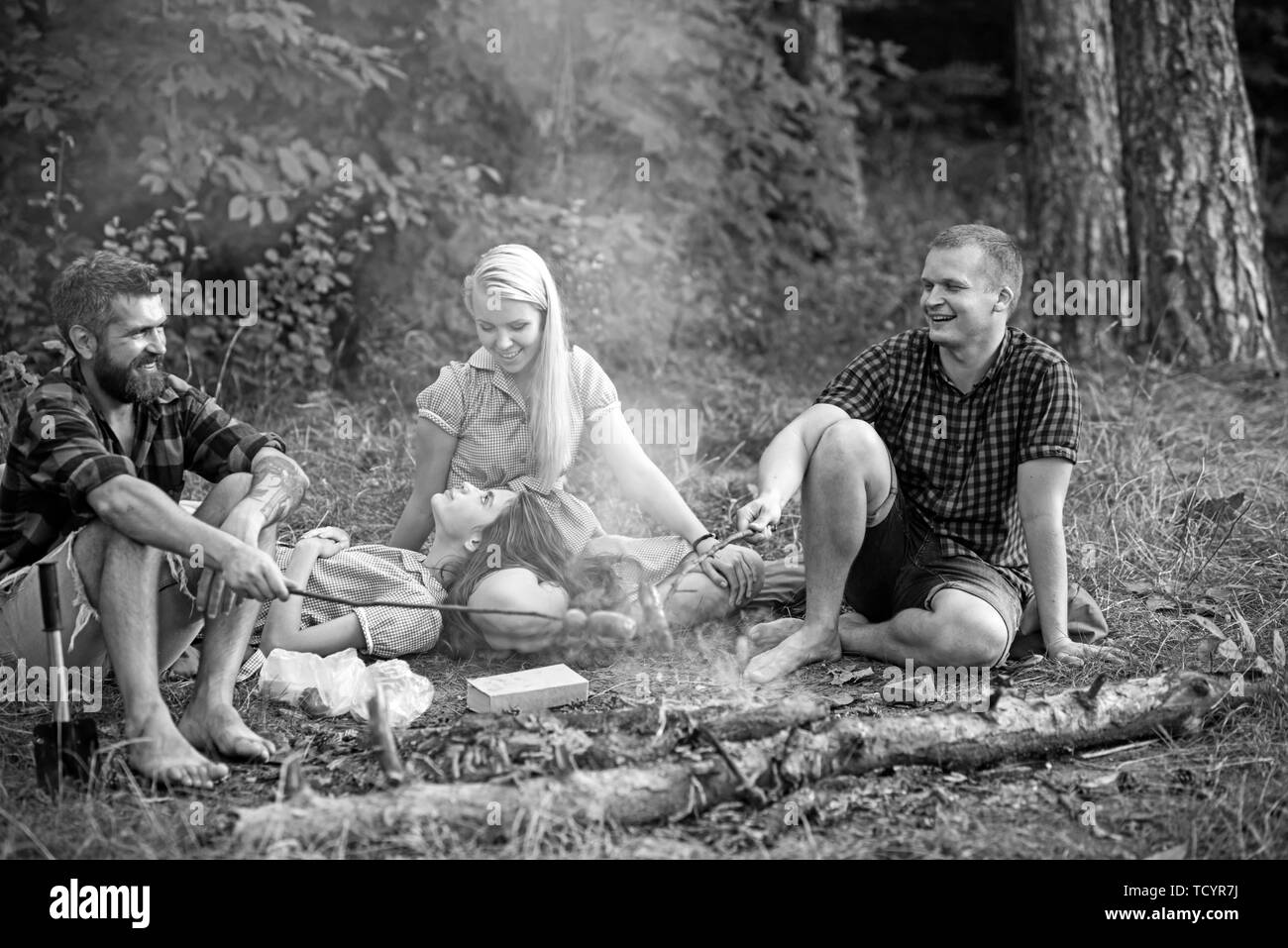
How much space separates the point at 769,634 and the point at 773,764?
3.76ft

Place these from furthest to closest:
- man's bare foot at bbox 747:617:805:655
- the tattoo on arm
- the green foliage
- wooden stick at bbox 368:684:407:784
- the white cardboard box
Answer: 1. the green foliage
2. man's bare foot at bbox 747:617:805:655
3. the white cardboard box
4. the tattoo on arm
5. wooden stick at bbox 368:684:407:784

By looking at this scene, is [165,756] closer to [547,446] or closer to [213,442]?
[213,442]

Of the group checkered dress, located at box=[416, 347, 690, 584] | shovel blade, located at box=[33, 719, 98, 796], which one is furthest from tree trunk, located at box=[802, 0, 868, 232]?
shovel blade, located at box=[33, 719, 98, 796]

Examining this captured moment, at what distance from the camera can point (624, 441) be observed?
4129 mm

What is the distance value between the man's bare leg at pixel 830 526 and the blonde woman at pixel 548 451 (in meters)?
0.31

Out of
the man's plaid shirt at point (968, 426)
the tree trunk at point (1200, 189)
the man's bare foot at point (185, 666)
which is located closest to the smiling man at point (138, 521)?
the man's bare foot at point (185, 666)

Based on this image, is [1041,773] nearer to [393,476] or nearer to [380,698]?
[380,698]

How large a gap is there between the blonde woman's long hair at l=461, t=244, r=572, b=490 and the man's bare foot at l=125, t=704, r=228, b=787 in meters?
1.43

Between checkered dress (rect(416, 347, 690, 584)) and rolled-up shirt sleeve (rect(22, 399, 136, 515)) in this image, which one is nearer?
rolled-up shirt sleeve (rect(22, 399, 136, 515))

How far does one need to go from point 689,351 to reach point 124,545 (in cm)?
487

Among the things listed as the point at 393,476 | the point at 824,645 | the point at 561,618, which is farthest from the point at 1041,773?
the point at 393,476

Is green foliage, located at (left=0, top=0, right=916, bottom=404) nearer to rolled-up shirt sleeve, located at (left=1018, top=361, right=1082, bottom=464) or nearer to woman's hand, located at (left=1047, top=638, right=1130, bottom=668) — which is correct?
rolled-up shirt sleeve, located at (left=1018, top=361, right=1082, bottom=464)

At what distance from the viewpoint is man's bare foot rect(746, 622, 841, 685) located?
3.74 metres

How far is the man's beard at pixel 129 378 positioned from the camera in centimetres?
327
